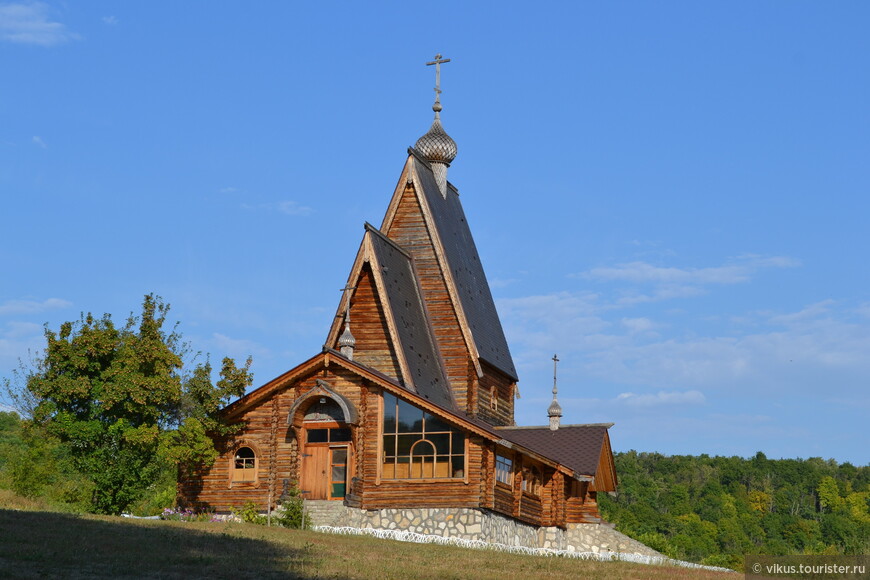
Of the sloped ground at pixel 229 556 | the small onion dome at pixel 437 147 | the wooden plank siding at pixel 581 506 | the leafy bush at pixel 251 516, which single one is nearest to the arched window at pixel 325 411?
the leafy bush at pixel 251 516

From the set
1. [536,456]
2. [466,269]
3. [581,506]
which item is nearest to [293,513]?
[536,456]

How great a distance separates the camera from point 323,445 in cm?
3350

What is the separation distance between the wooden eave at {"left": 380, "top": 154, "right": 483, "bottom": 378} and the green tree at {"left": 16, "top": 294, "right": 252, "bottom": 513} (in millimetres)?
9206

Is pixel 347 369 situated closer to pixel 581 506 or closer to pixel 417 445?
pixel 417 445

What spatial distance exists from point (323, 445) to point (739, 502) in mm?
60054

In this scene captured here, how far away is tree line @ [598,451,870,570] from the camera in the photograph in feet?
240

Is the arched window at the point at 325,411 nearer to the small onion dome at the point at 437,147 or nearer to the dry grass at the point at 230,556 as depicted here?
the dry grass at the point at 230,556

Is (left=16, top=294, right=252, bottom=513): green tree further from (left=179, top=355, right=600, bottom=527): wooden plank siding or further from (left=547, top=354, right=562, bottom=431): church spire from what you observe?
(left=547, top=354, right=562, bottom=431): church spire

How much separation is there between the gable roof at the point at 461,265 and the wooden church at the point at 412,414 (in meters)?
0.07

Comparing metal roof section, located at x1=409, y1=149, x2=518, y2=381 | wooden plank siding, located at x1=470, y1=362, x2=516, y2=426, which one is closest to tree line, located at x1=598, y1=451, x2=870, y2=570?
wooden plank siding, located at x1=470, y1=362, x2=516, y2=426

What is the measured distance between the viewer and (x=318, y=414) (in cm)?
3372

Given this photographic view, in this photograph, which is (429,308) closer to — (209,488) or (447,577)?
(209,488)

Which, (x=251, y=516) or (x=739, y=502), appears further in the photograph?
(x=739, y=502)

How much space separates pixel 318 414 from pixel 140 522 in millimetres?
7275
